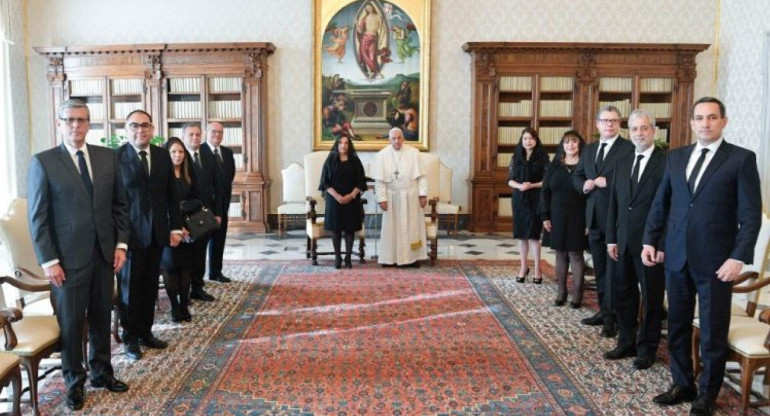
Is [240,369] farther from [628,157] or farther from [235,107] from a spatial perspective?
[235,107]

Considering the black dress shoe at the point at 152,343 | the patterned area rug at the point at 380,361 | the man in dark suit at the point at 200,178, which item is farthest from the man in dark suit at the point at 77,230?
the man in dark suit at the point at 200,178

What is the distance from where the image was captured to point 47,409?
321cm

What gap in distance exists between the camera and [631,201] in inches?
149

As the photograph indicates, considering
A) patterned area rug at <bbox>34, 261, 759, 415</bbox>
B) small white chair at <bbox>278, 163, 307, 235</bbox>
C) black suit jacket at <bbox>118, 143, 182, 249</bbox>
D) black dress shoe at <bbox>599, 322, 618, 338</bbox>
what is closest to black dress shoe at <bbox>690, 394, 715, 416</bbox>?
patterned area rug at <bbox>34, 261, 759, 415</bbox>

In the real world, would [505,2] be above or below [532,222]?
above

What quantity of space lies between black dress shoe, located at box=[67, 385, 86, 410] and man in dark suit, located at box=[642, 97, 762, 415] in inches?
121

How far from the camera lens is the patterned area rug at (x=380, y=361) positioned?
10.8 ft

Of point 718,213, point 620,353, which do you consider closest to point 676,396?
point 620,353

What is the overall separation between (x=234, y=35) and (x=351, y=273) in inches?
203

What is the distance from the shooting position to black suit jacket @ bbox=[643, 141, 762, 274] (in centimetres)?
291

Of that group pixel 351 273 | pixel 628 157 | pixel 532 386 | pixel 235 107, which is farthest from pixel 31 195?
pixel 235 107

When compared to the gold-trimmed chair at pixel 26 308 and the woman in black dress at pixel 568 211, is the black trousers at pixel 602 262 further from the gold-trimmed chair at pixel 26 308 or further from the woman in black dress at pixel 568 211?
the gold-trimmed chair at pixel 26 308

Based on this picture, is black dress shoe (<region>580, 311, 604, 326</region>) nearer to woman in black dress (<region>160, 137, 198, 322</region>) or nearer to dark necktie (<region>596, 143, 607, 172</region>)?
dark necktie (<region>596, 143, 607, 172</region>)

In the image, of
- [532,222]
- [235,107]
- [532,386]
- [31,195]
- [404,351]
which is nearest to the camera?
[31,195]
